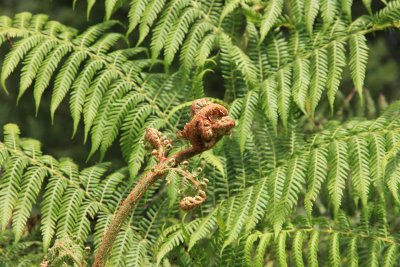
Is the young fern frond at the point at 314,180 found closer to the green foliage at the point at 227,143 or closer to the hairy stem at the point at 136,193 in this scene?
the green foliage at the point at 227,143

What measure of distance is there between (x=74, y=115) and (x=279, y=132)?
586 mm

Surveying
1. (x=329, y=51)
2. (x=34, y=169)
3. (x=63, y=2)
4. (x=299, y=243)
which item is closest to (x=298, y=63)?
(x=329, y=51)

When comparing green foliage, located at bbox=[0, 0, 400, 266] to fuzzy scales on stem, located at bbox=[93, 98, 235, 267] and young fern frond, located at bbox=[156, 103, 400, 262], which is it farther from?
fuzzy scales on stem, located at bbox=[93, 98, 235, 267]

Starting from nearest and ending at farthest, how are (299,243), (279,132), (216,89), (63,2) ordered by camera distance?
(299,243), (279,132), (216,89), (63,2)

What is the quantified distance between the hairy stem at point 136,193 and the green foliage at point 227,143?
18.1 inches

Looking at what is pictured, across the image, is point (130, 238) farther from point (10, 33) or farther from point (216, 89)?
point (216, 89)

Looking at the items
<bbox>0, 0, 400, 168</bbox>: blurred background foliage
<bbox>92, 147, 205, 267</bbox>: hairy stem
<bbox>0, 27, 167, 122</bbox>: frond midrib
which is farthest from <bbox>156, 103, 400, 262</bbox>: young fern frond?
<bbox>0, 0, 400, 168</bbox>: blurred background foliage

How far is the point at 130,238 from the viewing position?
86.9 inches

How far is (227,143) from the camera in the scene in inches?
93.8

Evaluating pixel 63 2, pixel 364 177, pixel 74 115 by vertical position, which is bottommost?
pixel 63 2

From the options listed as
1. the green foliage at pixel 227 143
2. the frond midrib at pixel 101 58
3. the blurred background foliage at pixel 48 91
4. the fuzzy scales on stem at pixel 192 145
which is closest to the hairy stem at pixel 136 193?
the fuzzy scales on stem at pixel 192 145

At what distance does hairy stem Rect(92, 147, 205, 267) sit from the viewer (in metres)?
1.53

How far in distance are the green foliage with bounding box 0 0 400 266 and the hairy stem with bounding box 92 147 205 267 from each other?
1.50 feet

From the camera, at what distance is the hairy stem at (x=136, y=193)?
5.01ft
